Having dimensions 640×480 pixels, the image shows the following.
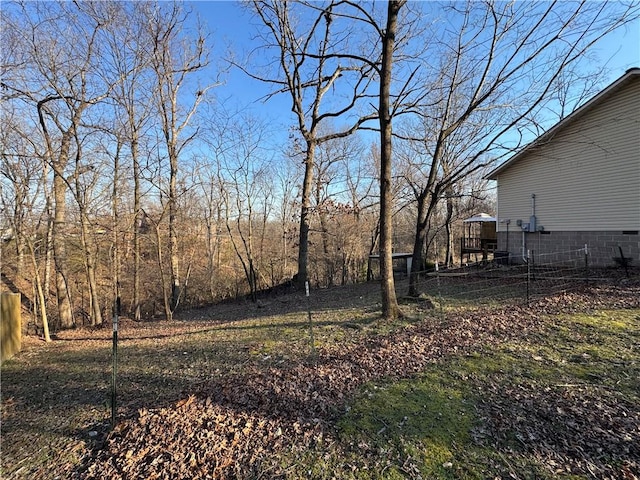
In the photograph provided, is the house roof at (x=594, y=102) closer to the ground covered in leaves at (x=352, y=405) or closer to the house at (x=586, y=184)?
the house at (x=586, y=184)

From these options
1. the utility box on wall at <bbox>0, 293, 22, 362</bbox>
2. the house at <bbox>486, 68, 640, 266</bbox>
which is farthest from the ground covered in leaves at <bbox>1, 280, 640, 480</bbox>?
the house at <bbox>486, 68, 640, 266</bbox>

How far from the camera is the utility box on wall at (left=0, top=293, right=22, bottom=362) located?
6041 millimetres

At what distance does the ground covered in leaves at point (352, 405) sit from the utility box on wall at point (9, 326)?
438mm

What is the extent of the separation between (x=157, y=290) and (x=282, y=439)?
15.5 metres

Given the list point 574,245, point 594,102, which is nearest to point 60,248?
point 574,245

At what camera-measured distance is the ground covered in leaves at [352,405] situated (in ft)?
8.01

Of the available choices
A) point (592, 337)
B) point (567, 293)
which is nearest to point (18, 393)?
point (592, 337)

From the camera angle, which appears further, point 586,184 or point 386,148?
point 586,184

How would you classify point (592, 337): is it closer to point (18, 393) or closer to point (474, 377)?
point (474, 377)

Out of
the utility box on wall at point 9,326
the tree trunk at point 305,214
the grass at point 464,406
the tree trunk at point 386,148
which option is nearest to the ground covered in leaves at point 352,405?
the grass at point 464,406

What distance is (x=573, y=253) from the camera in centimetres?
1208

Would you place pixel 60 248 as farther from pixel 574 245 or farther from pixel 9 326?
pixel 574 245

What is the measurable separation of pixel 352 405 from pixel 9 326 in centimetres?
721

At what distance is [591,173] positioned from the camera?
1142 centimetres
